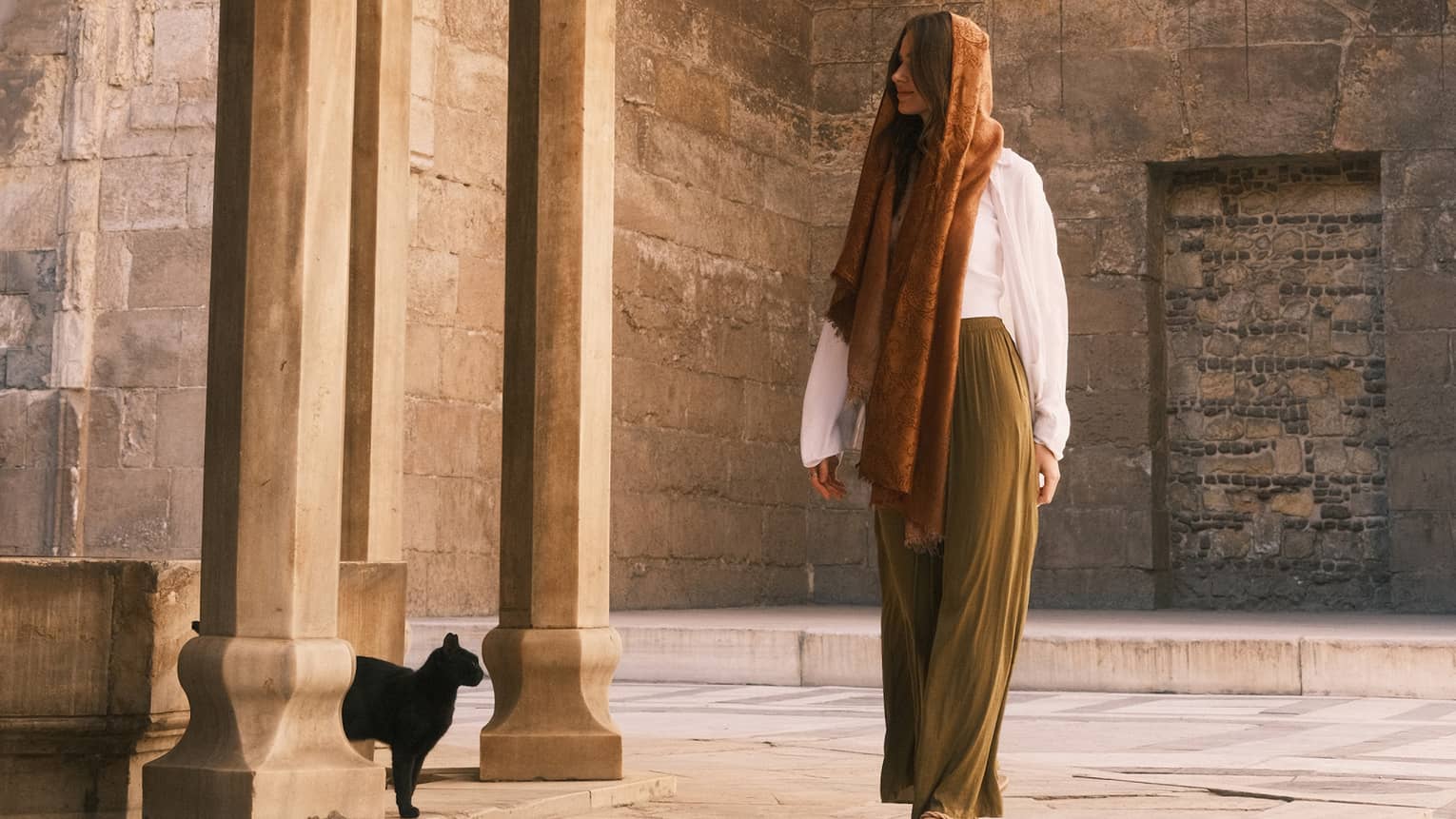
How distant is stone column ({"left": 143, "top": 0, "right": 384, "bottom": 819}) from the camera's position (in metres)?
3.48

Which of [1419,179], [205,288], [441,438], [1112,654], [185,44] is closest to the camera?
[1112,654]

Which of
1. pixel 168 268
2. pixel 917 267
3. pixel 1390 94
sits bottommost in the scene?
pixel 917 267

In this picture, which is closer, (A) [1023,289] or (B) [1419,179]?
(A) [1023,289]

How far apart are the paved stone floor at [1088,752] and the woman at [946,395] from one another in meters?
0.62

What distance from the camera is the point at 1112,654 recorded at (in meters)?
8.77

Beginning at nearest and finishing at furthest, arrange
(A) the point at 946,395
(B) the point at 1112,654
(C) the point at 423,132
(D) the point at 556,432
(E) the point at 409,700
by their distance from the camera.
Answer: (A) the point at 946,395
(E) the point at 409,700
(D) the point at 556,432
(B) the point at 1112,654
(C) the point at 423,132

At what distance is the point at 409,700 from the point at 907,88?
5.20ft

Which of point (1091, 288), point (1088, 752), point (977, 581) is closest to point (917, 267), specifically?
point (977, 581)

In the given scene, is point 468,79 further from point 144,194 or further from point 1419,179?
point 1419,179

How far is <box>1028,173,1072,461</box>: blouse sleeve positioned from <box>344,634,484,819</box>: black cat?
49.2 inches

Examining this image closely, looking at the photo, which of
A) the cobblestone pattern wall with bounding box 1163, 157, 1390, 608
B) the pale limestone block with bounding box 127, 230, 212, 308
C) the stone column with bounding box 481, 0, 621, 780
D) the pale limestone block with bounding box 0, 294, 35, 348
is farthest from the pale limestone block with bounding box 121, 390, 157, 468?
the cobblestone pattern wall with bounding box 1163, 157, 1390, 608

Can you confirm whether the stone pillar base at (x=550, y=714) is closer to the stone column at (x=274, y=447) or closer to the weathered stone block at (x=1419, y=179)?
the stone column at (x=274, y=447)

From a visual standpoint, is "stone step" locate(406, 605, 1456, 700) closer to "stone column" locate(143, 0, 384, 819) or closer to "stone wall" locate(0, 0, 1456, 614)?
"stone wall" locate(0, 0, 1456, 614)

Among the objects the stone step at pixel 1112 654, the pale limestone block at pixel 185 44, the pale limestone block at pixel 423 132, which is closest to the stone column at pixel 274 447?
the stone step at pixel 1112 654
